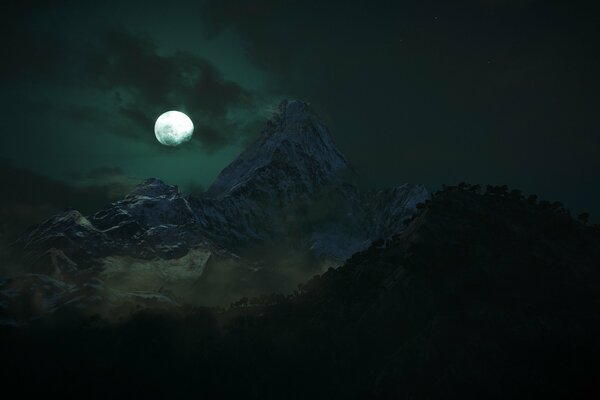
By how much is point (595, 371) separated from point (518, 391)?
28816 millimetres

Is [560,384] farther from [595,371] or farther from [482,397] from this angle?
[482,397]

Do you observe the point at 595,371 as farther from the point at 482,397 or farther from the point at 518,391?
the point at 482,397

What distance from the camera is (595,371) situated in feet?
653

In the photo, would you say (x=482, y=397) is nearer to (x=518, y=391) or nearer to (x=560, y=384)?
(x=518, y=391)

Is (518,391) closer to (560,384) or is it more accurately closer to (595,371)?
(560,384)

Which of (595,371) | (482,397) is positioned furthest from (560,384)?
(482,397)

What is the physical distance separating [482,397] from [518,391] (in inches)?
519

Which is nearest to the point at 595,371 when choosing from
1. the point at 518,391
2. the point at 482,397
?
the point at 518,391

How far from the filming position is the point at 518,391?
654ft

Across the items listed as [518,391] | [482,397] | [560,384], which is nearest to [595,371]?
[560,384]

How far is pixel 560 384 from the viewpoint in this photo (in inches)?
7815

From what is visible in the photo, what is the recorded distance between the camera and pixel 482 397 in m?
200

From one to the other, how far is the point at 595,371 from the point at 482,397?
41955 millimetres
